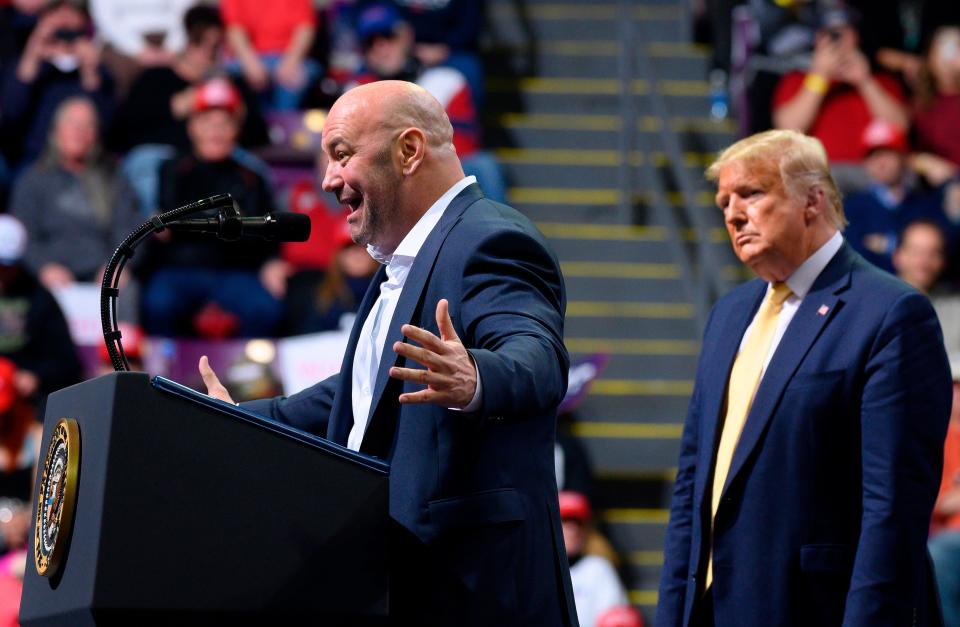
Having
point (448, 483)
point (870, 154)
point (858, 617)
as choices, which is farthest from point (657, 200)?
point (448, 483)

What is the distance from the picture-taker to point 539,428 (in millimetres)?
2721

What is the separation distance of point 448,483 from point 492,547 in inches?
5.1

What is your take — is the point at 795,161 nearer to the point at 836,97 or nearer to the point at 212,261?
the point at 212,261

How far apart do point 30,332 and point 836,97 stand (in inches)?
189

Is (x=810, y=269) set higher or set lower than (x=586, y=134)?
lower

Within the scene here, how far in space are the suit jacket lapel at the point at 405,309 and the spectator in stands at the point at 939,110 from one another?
21.8 feet

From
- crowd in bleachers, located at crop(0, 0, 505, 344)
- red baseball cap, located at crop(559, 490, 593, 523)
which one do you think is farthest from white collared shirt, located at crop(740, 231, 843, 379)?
crowd in bleachers, located at crop(0, 0, 505, 344)

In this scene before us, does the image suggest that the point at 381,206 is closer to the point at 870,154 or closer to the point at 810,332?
the point at 810,332

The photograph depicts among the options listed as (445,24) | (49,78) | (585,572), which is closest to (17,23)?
(49,78)

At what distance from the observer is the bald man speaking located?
2.54 meters

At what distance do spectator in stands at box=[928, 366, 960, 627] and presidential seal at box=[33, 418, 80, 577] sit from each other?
194cm

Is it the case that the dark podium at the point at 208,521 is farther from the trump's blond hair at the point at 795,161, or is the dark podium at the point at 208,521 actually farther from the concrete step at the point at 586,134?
the concrete step at the point at 586,134

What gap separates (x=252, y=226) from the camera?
8.92 ft

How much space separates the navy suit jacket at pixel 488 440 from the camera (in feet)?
8.41
